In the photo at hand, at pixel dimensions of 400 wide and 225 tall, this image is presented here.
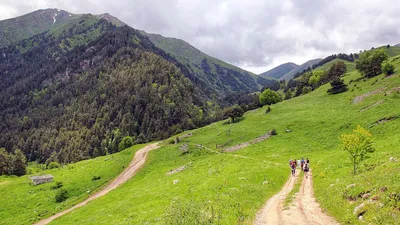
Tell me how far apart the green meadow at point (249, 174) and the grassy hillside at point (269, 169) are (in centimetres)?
13

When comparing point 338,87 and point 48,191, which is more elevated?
point 338,87

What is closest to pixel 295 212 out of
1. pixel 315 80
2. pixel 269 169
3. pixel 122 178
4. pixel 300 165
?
pixel 269 169

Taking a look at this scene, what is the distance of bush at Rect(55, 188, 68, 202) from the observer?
5506 cm

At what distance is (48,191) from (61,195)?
7256mm

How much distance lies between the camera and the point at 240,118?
10275cm

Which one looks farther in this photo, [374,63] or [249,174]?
[374,63]

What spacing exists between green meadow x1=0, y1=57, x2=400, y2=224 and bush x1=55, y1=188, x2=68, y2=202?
1.52 m

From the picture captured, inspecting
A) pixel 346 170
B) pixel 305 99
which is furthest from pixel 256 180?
pixel 305 99

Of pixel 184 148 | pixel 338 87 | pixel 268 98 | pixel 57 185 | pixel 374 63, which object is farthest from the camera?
pixel 268 98

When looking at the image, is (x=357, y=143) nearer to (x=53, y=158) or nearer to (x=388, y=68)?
(x=388, y=68)

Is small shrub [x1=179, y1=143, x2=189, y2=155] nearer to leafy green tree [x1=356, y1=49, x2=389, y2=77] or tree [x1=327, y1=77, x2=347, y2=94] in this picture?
tree [x1=327, y1=77, x2=347, y2=94]

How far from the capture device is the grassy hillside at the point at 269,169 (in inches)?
863

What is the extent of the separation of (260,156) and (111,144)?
132 meters

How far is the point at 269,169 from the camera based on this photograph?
145 ft
